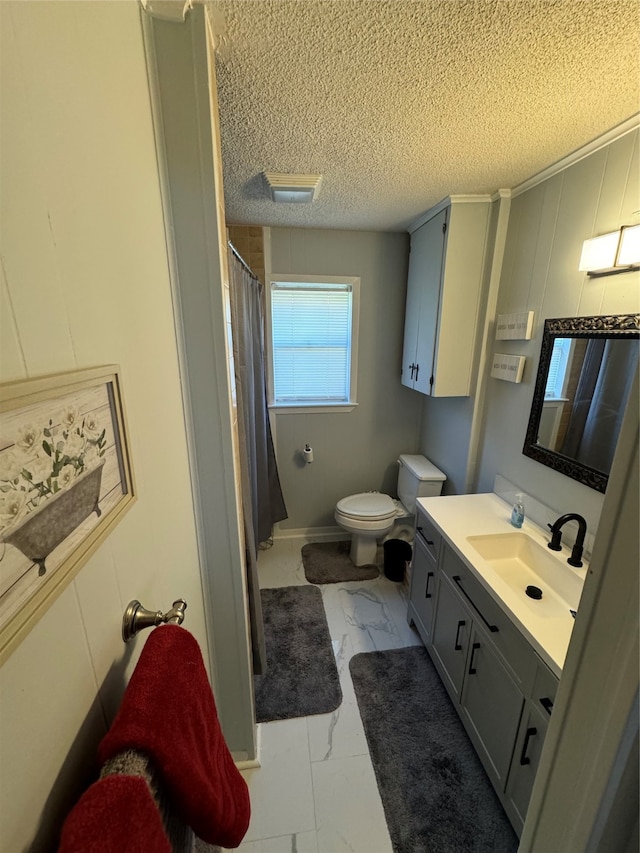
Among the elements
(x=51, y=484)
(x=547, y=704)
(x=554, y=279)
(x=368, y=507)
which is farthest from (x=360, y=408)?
(x=51, y=484)

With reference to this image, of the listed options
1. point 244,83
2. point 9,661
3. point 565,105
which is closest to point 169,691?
point 9,661

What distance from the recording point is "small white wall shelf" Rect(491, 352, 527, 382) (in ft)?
5.47

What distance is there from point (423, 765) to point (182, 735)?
1354 millimetres

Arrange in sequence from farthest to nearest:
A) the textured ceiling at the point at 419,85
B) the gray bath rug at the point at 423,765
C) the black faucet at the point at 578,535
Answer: the black faucet at the point at 578,535, the gray bath rug at the point at 423,765, the textured ceiling at the point at 419,85

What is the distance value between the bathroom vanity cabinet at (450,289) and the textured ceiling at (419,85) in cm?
25

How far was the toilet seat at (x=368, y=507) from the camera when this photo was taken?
2384mm

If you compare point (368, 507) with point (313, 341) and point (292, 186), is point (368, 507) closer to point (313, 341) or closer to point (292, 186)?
point (313, 341)

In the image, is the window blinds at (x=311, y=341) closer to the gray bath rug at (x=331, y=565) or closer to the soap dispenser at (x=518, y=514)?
the gray bath rug at (x=331, y=565)

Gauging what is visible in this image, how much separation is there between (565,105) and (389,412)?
6.23ft

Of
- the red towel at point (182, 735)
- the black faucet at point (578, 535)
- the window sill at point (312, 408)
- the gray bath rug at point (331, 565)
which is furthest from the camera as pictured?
the window sill at point (312, 408)

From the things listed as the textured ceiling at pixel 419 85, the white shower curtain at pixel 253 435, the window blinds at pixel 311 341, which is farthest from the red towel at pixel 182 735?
the window blinds at pixel 311 341

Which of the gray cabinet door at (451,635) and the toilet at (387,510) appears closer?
the gray cabinet door at (451,635)

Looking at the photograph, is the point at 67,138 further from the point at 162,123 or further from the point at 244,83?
the point at 244,83

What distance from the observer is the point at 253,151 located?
4.49 feet
